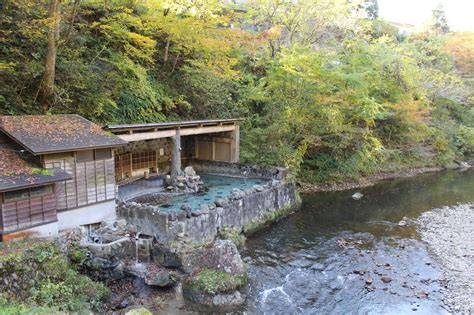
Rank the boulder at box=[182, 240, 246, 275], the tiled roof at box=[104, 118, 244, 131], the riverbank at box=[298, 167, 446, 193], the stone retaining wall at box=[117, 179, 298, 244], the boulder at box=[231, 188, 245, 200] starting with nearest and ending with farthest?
the boulder at box=[182, 240, 246, 275], the stone retaining wall at box=[117, 179, 298, 244], the tiled roof at box=[104, 118, 244, 131], the boulder at box=[231, 188, 245, 200], the riverbank at box=[298, 167, 446, 193]

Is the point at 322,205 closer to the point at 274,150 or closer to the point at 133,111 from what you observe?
the point at 274,150

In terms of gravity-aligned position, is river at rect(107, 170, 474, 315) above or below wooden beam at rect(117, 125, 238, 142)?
below

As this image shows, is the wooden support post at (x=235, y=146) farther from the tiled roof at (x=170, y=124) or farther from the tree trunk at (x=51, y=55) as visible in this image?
the tree trunk at (x=51, y=55)

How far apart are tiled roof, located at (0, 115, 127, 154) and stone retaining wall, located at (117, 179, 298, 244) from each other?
9.71 ft

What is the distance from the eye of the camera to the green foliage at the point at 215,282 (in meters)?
11.8

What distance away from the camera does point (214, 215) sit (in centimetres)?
1568

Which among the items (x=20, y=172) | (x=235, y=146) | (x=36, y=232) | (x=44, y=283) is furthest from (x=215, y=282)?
(x=235, y=146)

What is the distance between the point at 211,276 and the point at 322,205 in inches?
464

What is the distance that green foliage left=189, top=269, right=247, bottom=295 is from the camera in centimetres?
1183

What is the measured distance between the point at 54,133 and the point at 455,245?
17.5 metres

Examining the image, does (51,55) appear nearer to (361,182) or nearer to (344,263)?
(344,263)

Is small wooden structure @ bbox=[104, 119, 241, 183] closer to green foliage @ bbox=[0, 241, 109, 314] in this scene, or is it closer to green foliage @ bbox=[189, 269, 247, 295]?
green foliage @ bbox=[0, 241, 109, 314]

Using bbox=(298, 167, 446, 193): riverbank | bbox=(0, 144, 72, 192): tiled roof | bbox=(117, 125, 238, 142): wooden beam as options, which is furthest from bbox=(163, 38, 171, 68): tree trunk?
bbox=(0, 144, 72, 192): tiled roof

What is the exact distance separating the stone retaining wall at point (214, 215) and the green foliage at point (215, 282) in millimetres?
2127
